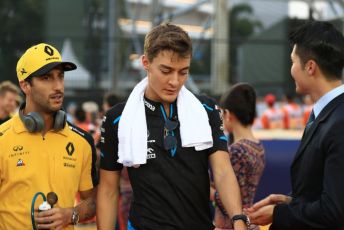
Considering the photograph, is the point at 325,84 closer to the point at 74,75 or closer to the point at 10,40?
the point at 74,75

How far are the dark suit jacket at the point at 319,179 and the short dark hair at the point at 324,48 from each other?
0.50 feet

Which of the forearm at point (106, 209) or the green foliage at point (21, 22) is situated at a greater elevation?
the green foliage at point (21, 22)

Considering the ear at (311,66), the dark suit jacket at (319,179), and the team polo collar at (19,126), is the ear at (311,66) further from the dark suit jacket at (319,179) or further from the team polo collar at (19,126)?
the team polo collar at (19,126)

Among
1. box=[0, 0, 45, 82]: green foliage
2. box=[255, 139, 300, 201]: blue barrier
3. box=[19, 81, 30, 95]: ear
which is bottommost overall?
box=[255, 139, 300, 201]: blue barrier

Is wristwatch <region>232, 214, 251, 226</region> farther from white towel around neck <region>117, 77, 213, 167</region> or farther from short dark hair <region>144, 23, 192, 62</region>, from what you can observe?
short dark hair <region>144, 23, 192, 62</region>

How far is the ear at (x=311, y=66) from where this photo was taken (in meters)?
3.39

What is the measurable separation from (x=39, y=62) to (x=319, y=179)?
5.73 feet

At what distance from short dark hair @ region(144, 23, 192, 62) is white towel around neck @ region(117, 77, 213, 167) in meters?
0.29

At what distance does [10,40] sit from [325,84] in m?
17.9

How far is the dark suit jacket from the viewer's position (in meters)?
3.16

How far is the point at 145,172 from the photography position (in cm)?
383

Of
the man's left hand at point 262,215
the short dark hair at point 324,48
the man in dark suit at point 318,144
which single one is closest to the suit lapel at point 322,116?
the man in dark suit at point 318,144

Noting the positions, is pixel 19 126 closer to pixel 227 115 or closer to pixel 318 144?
pixel 318 144

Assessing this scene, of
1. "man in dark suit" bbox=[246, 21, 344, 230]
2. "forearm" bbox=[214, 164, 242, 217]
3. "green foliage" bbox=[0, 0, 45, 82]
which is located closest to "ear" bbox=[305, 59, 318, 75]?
"man in dark suit" bbox=[246, 21, 344, 230]
